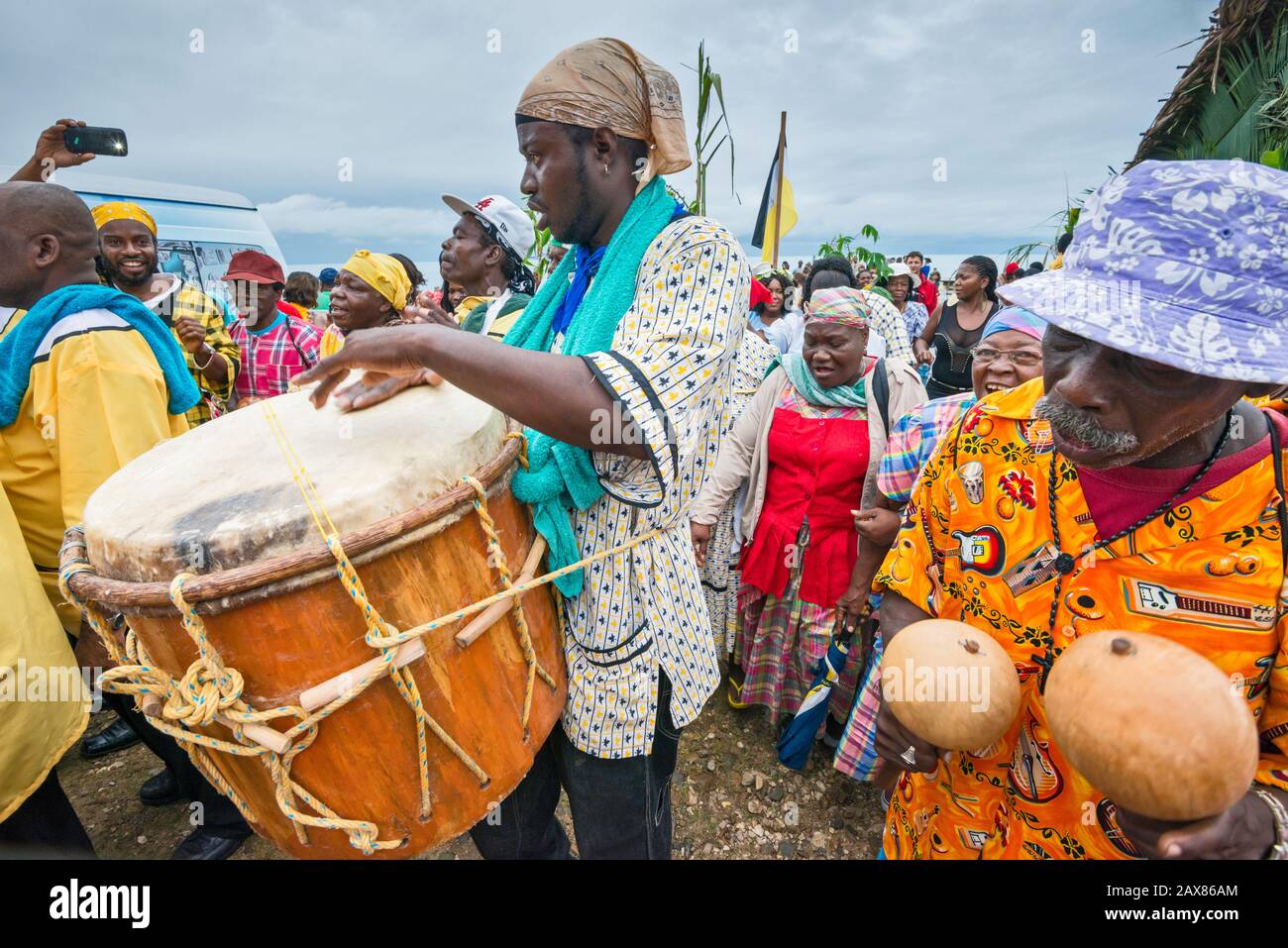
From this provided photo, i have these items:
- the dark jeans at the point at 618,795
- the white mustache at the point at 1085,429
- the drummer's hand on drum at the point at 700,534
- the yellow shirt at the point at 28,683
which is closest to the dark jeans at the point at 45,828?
the yellow shirt at the point at 28,683

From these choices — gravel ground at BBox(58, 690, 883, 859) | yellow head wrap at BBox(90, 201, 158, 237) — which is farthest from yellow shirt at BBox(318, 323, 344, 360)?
gravel ground at BBox(58, 690, 883, 859)

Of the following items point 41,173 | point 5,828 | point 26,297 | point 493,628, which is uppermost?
point 41,173

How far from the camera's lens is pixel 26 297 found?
2.25 m

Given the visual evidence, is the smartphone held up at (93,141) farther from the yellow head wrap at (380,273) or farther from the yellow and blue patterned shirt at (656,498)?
the yellow and blue patterned shirt at (656,498)

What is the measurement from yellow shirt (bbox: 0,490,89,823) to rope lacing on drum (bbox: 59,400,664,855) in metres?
0.54

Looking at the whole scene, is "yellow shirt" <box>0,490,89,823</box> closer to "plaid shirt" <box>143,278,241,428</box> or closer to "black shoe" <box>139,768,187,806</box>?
"black shoe" <box>139,768,187,806</box>

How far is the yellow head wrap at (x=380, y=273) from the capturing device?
404cm

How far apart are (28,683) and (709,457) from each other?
1.89 m

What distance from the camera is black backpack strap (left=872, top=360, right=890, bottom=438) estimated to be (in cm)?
294

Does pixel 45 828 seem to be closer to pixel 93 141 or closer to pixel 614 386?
pixel 614 386

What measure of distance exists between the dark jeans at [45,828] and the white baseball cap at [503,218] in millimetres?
3190

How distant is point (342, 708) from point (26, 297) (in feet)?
7.63
